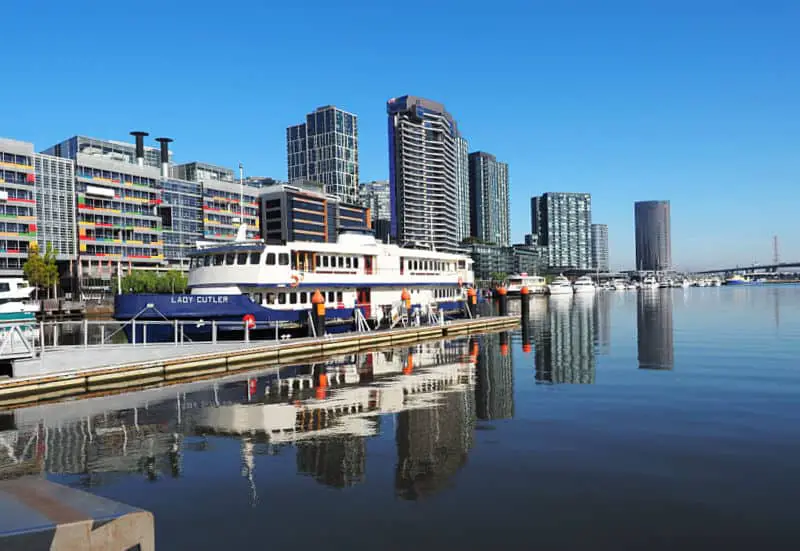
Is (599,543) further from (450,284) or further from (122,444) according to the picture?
(450,284)

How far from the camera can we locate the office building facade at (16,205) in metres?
101

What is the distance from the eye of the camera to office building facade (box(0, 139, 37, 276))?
101 metres

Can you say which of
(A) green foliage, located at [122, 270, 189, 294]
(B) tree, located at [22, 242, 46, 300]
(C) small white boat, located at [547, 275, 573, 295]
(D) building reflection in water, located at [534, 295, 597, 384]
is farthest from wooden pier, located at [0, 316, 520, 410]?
(C) small white boat, located at [547, 275, 573, 295]

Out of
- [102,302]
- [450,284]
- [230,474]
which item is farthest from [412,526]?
[102,302]

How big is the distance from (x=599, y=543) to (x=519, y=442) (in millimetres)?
5852

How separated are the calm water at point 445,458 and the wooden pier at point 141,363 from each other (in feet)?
6.85

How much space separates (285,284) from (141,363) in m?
12.1

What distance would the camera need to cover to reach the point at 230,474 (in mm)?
12898

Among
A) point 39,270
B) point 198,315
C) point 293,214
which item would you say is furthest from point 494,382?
point 293,214

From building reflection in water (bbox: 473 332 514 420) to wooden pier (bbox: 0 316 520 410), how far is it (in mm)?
7962

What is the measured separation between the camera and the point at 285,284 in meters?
36.2

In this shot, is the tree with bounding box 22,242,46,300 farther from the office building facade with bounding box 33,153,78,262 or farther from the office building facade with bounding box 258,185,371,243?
the office building facade with bounding box 258,185,371,243

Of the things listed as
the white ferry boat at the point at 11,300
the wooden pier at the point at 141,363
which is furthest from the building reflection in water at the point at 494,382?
the white ferry boat at the point at 11,300

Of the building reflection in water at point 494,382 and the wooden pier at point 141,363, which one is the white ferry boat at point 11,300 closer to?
the wooden pier at point 141,363
